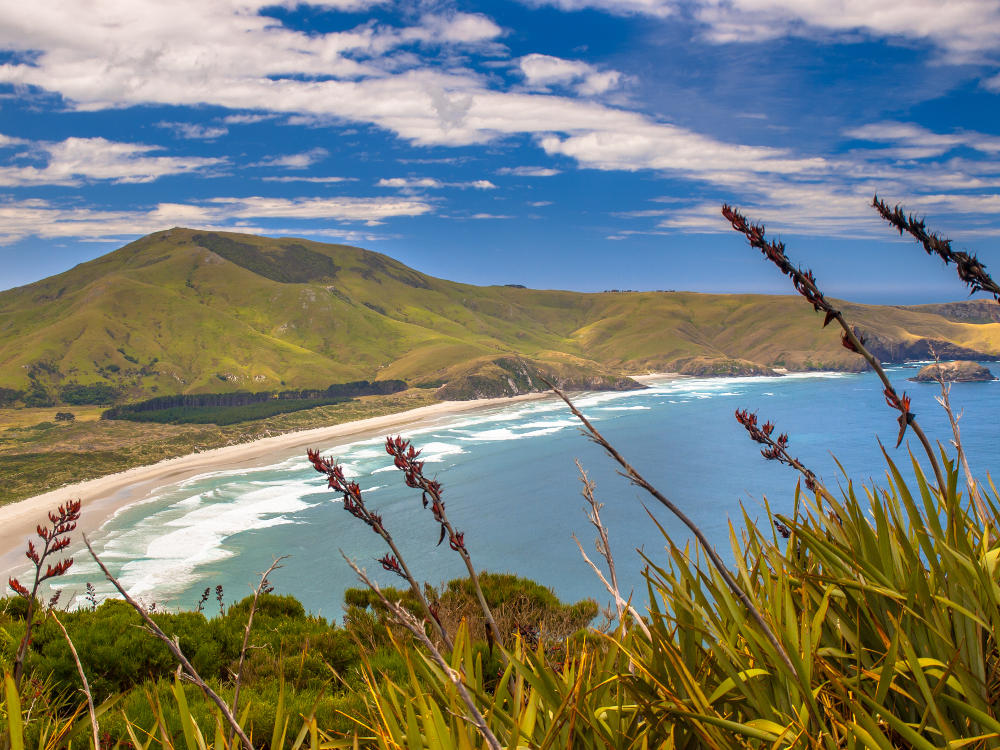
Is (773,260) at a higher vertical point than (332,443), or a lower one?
higher

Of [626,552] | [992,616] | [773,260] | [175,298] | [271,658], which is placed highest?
[175,298]

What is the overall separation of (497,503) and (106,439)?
6862cm

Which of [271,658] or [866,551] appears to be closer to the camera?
[866,551]

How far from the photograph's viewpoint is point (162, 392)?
13562 centimetres

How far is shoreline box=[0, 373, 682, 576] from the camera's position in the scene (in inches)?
1886

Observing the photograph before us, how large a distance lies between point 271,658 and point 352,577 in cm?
3065

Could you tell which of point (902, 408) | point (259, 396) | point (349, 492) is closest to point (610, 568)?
point (349, 492)

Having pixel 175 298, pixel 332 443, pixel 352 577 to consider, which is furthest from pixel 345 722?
Answer: pixel 175 298

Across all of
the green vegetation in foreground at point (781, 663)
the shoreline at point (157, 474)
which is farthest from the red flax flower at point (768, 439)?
the shoreline at point (157, 474)

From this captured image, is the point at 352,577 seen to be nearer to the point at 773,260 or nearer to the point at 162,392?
the point at 773,260

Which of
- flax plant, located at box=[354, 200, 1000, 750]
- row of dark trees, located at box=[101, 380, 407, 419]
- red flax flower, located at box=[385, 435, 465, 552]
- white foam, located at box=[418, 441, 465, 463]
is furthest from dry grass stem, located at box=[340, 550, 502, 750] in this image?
row of dark trees, located at box=[101, 380, 407, 419]

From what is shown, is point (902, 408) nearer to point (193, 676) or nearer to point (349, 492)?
point (349, 492)

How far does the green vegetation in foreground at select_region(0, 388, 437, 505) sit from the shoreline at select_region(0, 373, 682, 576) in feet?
8.90

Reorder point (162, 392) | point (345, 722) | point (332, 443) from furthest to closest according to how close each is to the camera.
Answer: point (162, 392) < point (332, 443) < point (345, 722)
